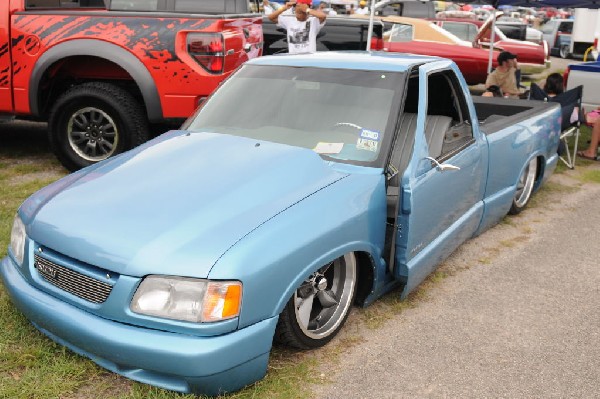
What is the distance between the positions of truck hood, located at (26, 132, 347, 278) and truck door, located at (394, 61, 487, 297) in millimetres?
541

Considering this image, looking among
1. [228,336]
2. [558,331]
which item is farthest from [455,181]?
[228,336]

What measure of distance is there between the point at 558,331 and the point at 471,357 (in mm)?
696

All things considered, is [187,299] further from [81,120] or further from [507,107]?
[507,107]

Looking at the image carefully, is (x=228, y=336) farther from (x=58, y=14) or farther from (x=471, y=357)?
(x=58, y=14)

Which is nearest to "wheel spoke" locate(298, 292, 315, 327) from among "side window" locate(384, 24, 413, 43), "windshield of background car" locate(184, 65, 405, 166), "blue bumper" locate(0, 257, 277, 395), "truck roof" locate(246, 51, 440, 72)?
A: "blue bumper" locate(0, 257, 277, 395)

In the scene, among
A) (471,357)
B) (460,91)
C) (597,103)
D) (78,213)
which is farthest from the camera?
(597,103)

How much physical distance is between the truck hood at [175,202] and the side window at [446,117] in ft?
3.33

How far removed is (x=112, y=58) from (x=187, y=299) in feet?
12.5

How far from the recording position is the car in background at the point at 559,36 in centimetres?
2573

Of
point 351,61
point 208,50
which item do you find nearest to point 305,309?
point 351,61

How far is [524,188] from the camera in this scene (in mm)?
6137

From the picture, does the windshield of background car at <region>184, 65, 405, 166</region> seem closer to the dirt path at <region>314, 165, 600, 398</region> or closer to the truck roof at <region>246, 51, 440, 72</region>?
the truck roof at <region>246, 51, 440, 72</region>

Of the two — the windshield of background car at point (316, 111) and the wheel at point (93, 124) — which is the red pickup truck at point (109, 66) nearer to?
the wheel at point (93, 124)

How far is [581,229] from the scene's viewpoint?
5.74m
